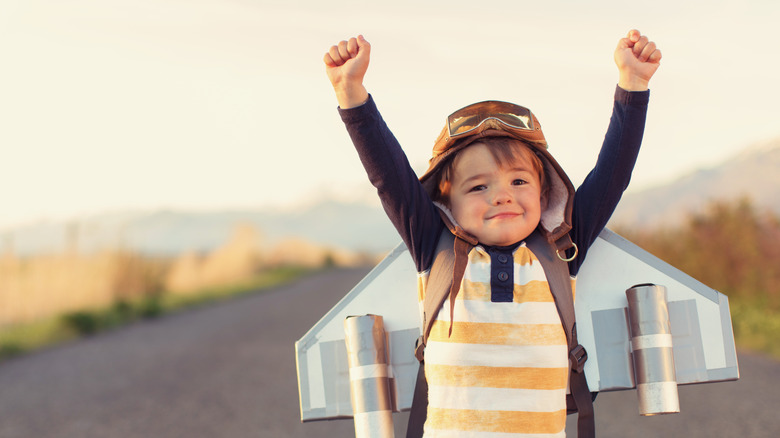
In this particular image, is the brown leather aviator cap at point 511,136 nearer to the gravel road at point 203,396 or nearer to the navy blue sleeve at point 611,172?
the navy blue sleeve at point 611,172

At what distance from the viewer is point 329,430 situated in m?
4.87

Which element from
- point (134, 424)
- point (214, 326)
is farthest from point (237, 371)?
point (214, 326)

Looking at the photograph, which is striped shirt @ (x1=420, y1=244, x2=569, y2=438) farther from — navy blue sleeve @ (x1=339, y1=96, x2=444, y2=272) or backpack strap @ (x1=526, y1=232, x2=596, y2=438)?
navy blue sleeve @ (x1=339, y1=96, x2=444, y2=272)

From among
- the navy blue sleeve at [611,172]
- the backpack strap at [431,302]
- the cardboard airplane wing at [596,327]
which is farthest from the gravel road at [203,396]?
the navy blue sleeve at [611,172]

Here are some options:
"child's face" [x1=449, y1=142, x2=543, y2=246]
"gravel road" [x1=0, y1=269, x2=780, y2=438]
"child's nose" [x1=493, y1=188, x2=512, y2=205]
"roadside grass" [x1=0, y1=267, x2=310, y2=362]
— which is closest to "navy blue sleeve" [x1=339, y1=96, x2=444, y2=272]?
"child's face" [x1=449, y1=142, x2=543, y2=246]

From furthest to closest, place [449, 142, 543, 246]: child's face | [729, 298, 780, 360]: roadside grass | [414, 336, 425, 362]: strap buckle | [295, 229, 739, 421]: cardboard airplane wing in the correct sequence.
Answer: [729, 298, 780, 360]: roadside grass, [295, 229, 739, 421]: cardboard airplane wing, [414, 336, 425, 362]: strap buckle, [449, 142, 543, 246]: child's face

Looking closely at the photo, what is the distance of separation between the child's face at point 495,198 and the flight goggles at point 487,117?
2.5 inches

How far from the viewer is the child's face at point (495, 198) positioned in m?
2.13

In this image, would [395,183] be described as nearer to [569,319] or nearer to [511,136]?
[511,136]

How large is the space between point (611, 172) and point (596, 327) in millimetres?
529

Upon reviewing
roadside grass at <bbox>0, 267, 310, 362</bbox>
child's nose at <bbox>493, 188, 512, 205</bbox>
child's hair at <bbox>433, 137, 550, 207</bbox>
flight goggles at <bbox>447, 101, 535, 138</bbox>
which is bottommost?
child's nose at <bbox>493, 188, 512, 205</bbox>

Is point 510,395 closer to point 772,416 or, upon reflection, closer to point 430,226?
point 430,226

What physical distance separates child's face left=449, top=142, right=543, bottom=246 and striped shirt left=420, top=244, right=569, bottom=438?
0.26 feet

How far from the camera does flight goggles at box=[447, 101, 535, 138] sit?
2.19 metres
